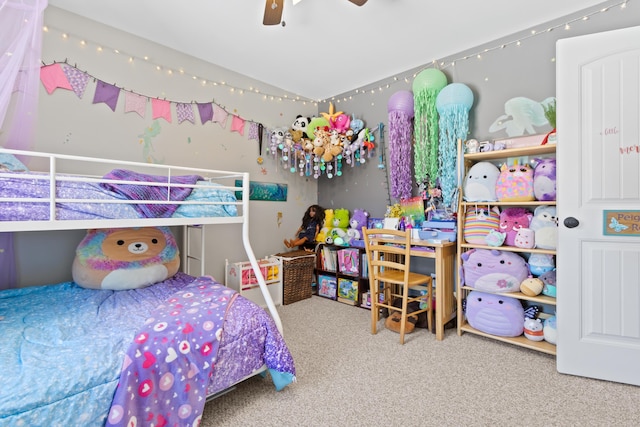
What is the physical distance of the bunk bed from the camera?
1143mm

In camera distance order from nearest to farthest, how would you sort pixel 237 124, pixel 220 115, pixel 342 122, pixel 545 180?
1. pixel 545 180
2. pixel 220 115
3. pixel 237 124
4. pixel 342 122

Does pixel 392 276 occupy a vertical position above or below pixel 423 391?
above

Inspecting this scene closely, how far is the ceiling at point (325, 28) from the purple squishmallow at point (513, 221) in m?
1.47

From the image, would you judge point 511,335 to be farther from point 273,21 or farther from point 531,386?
point 273,21

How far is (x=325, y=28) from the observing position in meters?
2.48

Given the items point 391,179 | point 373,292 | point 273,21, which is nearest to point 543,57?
point 391,179

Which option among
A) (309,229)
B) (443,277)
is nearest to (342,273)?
(309,229)

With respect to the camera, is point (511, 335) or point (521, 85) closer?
point (511, 335)

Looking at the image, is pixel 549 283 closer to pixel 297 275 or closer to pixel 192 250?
pixel 297 275

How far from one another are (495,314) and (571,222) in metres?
0.84

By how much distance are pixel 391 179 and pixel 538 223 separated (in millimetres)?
1331

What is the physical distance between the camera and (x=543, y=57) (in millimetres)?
2389

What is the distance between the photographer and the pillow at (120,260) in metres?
2.07

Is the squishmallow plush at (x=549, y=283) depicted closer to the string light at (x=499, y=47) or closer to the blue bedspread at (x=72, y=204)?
the string light at (x=499, y=47)
